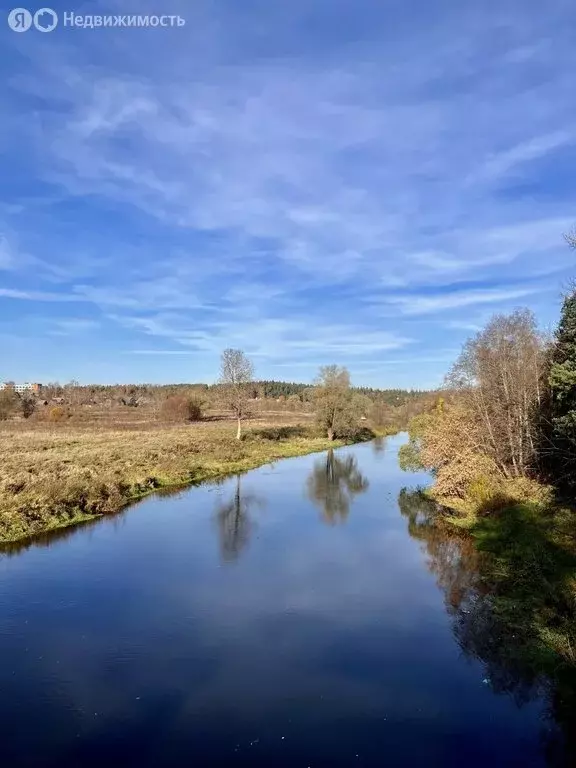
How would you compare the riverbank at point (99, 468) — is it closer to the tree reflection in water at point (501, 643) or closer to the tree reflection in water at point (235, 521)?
the tree reflection in water at point (235, 521)

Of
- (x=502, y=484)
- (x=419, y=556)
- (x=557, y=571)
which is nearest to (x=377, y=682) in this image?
(x=557, y=571)

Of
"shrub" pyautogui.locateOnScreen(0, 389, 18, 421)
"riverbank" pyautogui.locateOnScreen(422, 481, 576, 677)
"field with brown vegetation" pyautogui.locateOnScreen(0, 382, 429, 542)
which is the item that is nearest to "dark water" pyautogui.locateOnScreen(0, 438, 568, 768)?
"riverbank" pyautogui.locateOnScreen(422, 481, 576, 677)

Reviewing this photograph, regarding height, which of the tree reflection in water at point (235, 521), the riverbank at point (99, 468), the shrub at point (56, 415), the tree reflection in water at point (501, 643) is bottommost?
the tree reflection in water at point (501, 643)

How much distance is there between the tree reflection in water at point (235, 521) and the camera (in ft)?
67.2

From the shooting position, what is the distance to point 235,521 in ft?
81.6

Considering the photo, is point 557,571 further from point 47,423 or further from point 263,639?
point 47,423

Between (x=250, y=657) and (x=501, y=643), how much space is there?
5724mm

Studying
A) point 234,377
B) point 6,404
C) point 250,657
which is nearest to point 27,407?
point 6,404

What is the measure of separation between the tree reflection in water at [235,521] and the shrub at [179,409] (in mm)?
46746

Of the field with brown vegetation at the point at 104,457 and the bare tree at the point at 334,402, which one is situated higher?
the bare tree at the point at 334,402

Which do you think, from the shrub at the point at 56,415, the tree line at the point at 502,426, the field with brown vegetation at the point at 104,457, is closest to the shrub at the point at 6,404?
the field with brown vegetation at the point at 104,457

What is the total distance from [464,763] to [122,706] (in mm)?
5852

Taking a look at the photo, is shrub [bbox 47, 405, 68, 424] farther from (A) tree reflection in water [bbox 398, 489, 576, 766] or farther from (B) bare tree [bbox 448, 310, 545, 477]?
(A) tree reflection in water [bbox 398, 489, 576, 766]

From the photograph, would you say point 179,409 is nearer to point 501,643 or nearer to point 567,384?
point 567,384
